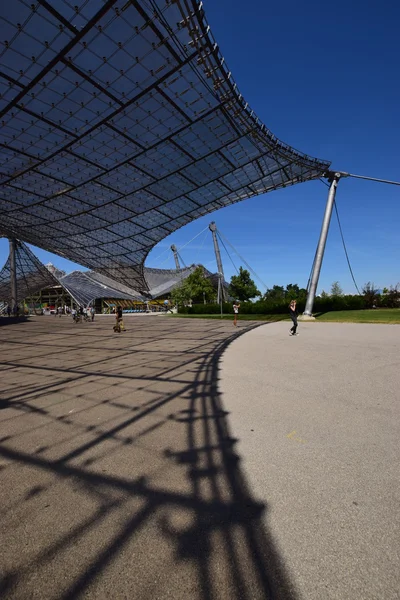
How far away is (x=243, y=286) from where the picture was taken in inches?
2472

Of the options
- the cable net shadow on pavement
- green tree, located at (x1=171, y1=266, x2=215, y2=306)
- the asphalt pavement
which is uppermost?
green tree, located at (x1=171, y1=266, x2=215, y2=306)

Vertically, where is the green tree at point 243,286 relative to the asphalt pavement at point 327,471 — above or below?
above

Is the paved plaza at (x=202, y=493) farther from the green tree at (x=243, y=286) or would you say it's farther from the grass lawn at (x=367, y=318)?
the green tree at (x=243, y=286)

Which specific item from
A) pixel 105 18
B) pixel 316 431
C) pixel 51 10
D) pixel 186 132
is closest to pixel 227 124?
pixel 186 132

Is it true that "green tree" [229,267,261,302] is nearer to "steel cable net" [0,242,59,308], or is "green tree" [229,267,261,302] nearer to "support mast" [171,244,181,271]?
"support mast" [171,244,181,271]

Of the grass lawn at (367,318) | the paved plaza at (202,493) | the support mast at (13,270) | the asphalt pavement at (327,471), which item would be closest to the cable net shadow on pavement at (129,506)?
the paved plaza at (202,493)

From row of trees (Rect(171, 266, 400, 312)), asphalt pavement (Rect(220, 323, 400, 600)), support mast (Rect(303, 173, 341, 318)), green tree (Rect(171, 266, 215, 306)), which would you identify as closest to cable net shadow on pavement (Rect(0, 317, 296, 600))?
asphalt pavement (Rect(220, 323, 400, 600))

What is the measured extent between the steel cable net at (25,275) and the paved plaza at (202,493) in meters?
61.4

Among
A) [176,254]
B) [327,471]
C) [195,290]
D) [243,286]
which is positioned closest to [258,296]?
[243,286]

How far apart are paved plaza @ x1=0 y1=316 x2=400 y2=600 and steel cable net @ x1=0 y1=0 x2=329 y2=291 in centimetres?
1599

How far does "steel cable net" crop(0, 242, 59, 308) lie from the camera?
189 feet

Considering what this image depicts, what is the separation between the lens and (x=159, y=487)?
2654 mm

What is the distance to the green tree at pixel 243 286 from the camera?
6303 centimetres

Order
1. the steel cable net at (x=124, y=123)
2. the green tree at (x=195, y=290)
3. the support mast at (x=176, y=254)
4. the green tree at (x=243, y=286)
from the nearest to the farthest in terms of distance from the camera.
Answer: the steel cable net at (x=124, y=123) < the green tree at (x=195, y=290) < the green tree at (x=243, y=286) < the support mast at (x=176, y=254)
